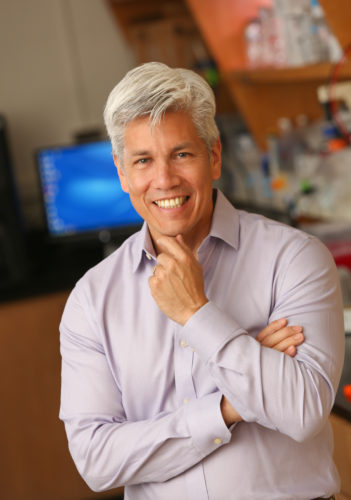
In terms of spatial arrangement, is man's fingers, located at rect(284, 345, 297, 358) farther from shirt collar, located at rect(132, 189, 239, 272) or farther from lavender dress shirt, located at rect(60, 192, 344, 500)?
shirt collar, located at rect(132, 189, 239, 272)

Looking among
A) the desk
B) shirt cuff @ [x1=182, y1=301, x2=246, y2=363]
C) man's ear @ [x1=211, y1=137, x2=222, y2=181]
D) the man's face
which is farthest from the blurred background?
shirt cuff @ [x1=182, y1=301, x2=246, y2=363]

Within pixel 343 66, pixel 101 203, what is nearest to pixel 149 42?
pixel 101 203

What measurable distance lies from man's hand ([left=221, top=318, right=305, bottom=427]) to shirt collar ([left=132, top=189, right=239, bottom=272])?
20cm

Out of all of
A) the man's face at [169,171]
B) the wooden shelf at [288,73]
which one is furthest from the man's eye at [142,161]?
the wooden shelf at [288,73]

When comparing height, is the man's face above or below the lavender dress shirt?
above

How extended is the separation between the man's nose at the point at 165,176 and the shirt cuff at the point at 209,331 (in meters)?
0.23

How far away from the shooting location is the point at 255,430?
4.51 feet

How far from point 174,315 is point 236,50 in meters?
1.97

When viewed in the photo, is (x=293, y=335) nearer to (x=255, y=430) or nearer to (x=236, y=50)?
(x=255, y=430)

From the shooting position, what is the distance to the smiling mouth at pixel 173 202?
1.39 m

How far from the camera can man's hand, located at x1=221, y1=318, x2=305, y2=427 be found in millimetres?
1308

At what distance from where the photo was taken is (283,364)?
4.14ft

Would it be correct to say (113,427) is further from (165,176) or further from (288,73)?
(288,73)

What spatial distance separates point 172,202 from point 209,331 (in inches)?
10.2
